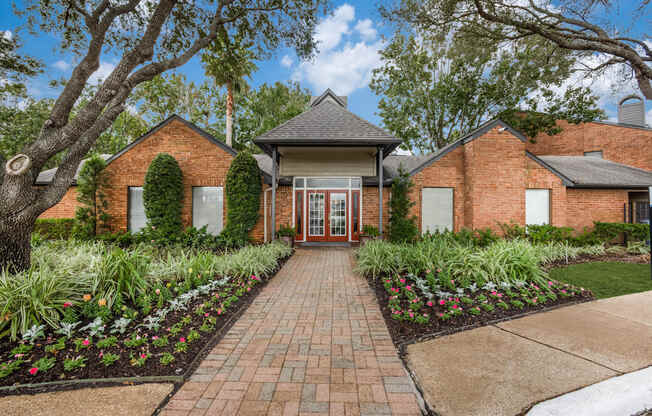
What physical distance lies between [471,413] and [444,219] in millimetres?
9541

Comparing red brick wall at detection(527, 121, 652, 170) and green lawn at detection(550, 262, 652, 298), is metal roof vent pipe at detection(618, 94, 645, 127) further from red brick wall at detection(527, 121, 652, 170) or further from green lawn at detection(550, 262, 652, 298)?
green lawn at detection(550, 262, 652, 298)

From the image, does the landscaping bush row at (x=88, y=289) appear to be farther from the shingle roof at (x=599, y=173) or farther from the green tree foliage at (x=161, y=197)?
the shingle roof at (x=599, y=173)

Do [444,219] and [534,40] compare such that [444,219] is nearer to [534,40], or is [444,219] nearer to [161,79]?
[534,40]

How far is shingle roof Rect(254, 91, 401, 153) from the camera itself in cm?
823

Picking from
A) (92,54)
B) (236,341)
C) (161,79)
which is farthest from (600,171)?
(161,79)

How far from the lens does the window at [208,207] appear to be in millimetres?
10242

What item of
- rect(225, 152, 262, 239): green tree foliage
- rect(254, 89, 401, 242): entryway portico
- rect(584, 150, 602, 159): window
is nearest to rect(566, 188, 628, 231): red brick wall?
rect(584, 150, 602, 159): window

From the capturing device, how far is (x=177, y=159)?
10219 millimetres

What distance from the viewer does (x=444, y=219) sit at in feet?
34.9

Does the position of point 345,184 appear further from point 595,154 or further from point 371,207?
point 595,154

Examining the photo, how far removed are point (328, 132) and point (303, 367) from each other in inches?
286

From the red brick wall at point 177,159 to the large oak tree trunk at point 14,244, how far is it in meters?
5.93

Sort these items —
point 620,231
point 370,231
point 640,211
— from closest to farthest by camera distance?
point 370,231 < point 620,231 < point 640,211

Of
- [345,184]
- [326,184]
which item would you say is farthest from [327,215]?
[345,184]
